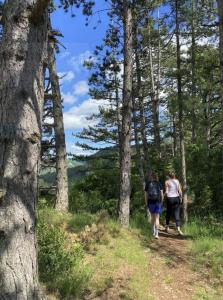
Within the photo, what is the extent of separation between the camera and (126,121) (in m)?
12.4

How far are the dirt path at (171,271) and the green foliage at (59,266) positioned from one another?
146 centimetres

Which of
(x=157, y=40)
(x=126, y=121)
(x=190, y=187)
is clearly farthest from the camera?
(x=157, y=40)

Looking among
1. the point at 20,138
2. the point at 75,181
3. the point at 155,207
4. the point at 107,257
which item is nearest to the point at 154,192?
the point at 155,207

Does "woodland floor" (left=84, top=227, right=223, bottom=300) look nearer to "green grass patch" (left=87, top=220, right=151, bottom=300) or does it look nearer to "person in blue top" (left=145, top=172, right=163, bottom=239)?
"green grass patch" (left=87, top=220, right=151, bottom=300)

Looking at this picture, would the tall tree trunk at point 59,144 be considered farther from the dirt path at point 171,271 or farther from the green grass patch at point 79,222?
the dirt path at point 171,271

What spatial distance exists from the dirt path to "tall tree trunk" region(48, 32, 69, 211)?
2911mm

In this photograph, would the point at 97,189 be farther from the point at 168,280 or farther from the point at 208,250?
the point at 168,280

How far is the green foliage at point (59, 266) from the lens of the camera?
7.39 meters

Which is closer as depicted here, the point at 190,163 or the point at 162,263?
the point at 162,263

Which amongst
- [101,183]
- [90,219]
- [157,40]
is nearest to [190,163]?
[101,183]

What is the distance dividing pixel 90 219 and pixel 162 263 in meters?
2.29

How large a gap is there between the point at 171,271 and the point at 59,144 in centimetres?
522

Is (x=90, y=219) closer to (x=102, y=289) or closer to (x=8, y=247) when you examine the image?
(x=102, y=289)

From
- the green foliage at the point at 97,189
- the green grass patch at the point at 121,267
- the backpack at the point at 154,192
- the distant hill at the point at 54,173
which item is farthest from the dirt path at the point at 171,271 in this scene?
the green foliage at the point at 97,189
